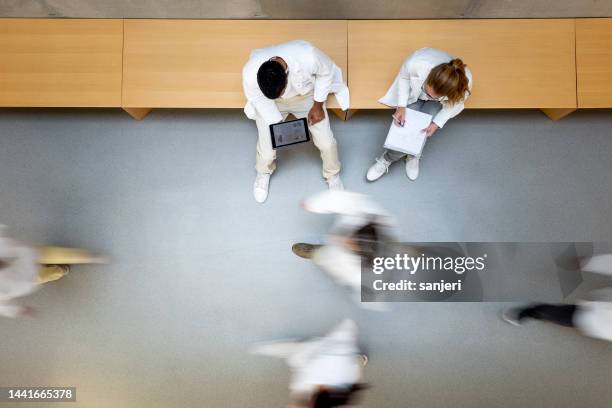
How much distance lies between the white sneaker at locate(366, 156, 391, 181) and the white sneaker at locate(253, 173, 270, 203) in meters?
0.79

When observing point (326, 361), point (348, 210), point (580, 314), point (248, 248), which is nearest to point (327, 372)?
point (326, 361)

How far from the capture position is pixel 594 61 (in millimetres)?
2795

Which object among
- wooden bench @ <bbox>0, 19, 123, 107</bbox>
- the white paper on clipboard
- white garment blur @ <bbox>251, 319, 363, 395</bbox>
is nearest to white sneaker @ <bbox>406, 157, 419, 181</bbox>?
the white paper on clipboard

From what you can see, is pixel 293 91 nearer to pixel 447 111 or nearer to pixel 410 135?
pixel 410 135

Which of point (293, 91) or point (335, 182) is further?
point (335, 182)

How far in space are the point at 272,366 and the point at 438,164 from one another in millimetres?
2048

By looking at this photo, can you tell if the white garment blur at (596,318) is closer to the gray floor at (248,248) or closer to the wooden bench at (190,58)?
the gray floor at (248,248)

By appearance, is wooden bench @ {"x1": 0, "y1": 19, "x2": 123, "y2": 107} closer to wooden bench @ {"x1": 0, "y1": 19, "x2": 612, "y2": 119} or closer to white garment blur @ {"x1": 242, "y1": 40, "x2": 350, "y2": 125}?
wooden bench @ {"x1": 0, "y1": 19, "x2": 612, "y2": 119}

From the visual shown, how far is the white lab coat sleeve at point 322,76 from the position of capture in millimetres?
2410

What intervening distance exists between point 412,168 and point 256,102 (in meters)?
1.35

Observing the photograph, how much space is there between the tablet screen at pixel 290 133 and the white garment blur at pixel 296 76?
7cm

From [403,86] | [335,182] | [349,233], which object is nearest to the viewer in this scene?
[349,233]

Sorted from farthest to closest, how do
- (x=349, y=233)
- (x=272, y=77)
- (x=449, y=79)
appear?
(x=349, y=233) < (x=449, y=79) < (x=272, y=77)

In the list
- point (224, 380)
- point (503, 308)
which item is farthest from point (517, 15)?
point (224, 380)
